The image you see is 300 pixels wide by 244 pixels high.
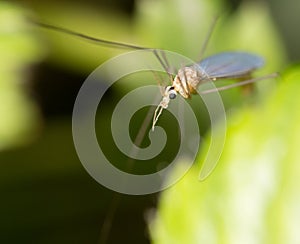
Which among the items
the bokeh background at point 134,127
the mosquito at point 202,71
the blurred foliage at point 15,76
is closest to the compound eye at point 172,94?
the mosquito at point 202,71

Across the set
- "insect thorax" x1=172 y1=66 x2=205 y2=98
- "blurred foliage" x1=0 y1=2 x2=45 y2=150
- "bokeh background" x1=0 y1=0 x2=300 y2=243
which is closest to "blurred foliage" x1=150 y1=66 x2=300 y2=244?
"bokeh background" x1=0 y1=0 x2=300 y2=243

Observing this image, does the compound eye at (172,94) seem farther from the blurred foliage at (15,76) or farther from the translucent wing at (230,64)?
the blurred foliage at (15,76)

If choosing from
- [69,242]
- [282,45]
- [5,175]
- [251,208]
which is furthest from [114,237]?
[282,45]

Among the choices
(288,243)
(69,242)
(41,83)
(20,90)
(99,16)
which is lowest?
(288,243)

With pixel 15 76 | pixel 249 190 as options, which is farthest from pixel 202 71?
pixel 15 76

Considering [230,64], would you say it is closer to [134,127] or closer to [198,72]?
[198,72]

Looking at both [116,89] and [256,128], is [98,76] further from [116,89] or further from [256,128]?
[256,128]
